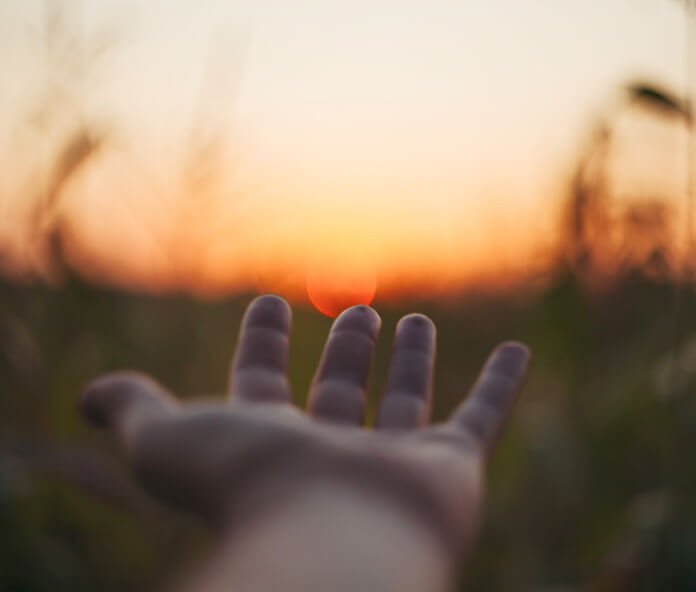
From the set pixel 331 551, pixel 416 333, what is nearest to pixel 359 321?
pixel 416 333

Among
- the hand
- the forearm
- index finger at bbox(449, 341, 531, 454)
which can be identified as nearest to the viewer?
the forearm

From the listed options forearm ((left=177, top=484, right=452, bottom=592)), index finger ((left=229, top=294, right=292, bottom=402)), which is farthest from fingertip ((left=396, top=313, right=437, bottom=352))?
forearm ((left=177, top=484, right=452, bottom=592))

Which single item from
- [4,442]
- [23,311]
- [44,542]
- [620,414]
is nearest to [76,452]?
[4,442]

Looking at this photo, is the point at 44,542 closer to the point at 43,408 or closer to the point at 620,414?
the point at 43,408

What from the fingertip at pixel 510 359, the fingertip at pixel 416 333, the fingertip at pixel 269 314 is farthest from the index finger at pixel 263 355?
the fingertip at pixel 510 359

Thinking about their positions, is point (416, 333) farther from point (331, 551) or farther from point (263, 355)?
point (331, 551)

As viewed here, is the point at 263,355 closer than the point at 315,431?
No

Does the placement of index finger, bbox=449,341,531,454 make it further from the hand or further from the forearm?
the forearm

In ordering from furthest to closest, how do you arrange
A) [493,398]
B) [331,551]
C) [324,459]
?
[493,398]
[324,459]
[331,551]

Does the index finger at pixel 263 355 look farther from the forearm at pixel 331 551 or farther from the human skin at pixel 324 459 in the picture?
the forearm at pixel 331 551
